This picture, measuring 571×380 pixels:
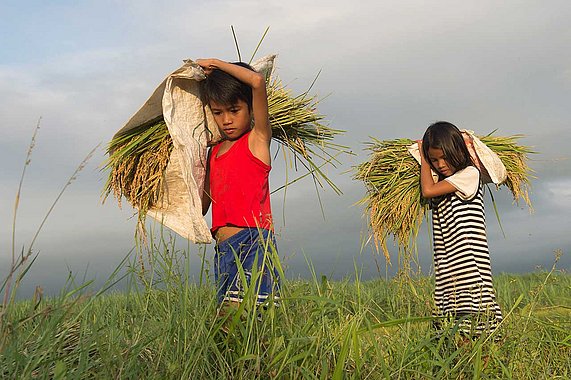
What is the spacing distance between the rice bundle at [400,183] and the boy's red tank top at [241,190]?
→ 1726mm

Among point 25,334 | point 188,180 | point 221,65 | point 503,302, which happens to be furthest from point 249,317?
point 503,302

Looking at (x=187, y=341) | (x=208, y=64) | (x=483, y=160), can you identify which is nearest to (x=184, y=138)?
(x=208, y=64)

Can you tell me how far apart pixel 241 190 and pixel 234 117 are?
404 mm

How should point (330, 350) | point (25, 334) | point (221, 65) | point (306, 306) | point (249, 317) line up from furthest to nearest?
point (221, 65) → point (306, 306) → point (330, 350) → point (249, 317) → point (25, 334)

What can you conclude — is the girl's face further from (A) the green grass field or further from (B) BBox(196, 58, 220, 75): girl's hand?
(B) BBox(196, 58, 220, 75): girl's hand

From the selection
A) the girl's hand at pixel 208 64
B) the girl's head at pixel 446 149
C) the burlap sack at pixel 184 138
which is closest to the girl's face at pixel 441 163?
the girl's head at pixel 446 149

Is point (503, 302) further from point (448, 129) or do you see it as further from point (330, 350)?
point (330, 350)

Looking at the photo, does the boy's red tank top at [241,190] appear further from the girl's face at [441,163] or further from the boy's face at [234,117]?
the girl's face at [441,163]

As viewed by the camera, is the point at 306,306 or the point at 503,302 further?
the point at 503,302

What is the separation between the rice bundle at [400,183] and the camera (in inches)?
190

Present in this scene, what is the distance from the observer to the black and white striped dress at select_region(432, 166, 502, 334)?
4.09 meters

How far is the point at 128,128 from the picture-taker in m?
3.57

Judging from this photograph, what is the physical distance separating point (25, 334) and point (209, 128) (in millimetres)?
1769

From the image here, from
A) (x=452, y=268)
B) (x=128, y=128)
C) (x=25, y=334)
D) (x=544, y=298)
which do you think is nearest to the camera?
(x=25, y=334)
